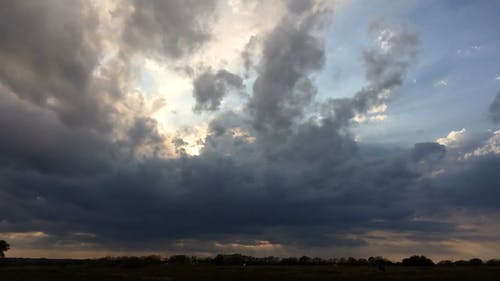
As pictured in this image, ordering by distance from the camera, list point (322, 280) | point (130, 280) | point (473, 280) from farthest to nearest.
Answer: point (130, 280) → point (322, 280) → point (473, 280)

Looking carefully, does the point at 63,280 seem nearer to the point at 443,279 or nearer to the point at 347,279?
the point at 347,279

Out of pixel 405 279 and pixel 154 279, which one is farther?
pixel 154 279

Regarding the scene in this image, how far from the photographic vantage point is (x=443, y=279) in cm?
13238

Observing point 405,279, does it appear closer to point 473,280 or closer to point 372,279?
point 372,279

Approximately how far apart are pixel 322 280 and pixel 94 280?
2855 inches

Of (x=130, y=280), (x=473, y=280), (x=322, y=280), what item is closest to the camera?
(x=473, y=280)

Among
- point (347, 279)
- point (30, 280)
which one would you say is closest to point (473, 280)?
point (347, 279)

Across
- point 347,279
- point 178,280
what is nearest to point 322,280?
point 347,279

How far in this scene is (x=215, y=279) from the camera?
472ft

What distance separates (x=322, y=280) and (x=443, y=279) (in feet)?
113

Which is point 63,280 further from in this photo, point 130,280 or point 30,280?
point 130,280

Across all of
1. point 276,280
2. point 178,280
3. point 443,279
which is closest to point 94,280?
point 178,280

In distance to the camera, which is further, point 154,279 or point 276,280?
point 154,279

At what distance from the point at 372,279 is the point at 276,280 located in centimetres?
2924
